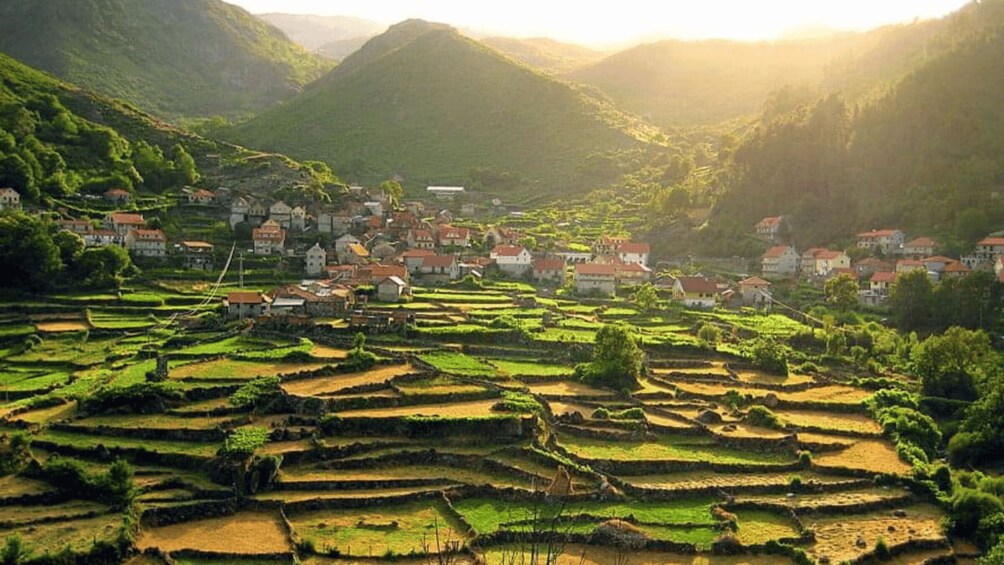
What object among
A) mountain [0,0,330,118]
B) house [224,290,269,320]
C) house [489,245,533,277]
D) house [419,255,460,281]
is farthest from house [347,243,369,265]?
mountain [0,0,330,118]

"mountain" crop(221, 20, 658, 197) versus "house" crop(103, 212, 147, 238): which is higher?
"mountain" crop(221, 20, 658, 197)

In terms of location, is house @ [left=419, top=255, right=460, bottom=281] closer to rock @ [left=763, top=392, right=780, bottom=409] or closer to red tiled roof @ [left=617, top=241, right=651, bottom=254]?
red tiled roof @ [left=617, top=241, right=651, bottom=254]

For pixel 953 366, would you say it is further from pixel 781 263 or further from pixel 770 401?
pixel 781 263

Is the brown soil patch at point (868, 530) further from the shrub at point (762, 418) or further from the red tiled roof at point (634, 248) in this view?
the red tiled roof at point (634, 248)

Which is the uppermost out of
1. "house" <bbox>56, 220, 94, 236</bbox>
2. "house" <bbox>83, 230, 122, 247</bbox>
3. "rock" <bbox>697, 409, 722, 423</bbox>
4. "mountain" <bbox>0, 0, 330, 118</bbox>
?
"mountain" <bbox>0, 0, 330, 118</bbox>

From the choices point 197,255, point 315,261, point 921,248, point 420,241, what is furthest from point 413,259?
point 921,248

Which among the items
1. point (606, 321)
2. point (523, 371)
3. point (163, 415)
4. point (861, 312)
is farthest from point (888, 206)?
point (163, 415)

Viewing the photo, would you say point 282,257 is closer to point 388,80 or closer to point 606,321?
point 606,321
